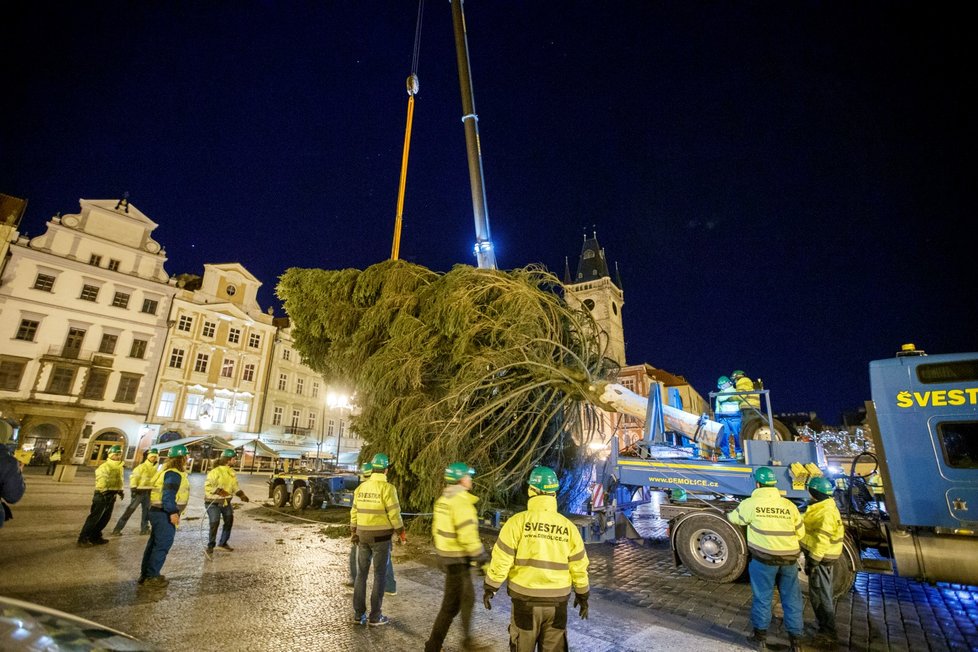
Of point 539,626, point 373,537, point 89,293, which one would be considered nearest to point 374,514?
point 373,537

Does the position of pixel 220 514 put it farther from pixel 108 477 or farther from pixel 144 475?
pixel 108 477

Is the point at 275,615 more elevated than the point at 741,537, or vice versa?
the point at 741,537

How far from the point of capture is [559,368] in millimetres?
10836

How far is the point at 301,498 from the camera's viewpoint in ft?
44.4

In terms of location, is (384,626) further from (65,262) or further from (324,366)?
(65,262)

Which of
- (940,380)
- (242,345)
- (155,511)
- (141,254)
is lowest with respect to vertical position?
(155,511)

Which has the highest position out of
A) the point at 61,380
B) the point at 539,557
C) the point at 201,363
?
the point at 201,363

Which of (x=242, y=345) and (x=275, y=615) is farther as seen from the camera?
(x=242, y=345)

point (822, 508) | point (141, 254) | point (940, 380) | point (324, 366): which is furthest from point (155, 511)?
point (141, 254)

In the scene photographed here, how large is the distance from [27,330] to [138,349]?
17.6ft

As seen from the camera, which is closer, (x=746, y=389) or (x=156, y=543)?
(x=156, y=543)

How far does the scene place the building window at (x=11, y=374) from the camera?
24.9m

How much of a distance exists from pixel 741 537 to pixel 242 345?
36.7 metres

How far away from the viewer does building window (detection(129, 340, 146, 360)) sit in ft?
97.2
